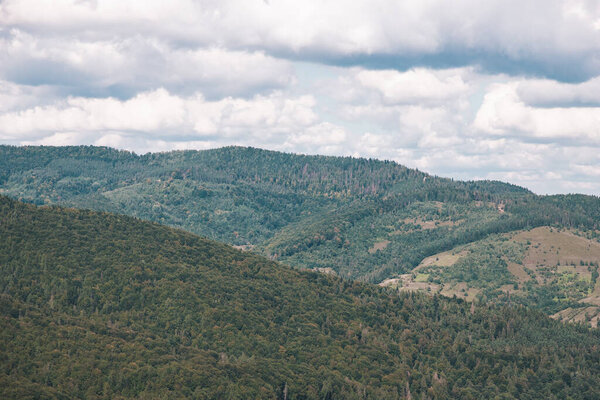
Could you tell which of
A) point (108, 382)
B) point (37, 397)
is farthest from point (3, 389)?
point (108, 382)

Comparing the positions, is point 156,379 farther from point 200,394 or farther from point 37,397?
point 37,397

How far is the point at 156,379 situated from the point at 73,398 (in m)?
27.6

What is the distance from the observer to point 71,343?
656 feet

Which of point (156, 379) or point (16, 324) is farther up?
point (16, 324)

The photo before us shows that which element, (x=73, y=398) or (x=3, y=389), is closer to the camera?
(x=3, y=389)

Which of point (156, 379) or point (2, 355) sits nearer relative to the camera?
point (2, 355)

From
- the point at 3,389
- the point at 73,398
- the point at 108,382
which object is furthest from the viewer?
the point at 108,382

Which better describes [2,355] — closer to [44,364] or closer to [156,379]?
[44,364]

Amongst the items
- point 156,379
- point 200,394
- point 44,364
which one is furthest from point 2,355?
point 200,394

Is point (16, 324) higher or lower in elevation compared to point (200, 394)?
higher

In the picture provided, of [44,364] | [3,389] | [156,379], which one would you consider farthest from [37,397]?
[156,379]

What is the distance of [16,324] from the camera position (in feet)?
652

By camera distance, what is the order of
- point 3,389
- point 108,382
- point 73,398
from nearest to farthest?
point 3,389, point 73,398, point 108,382

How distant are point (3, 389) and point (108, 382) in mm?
34877
